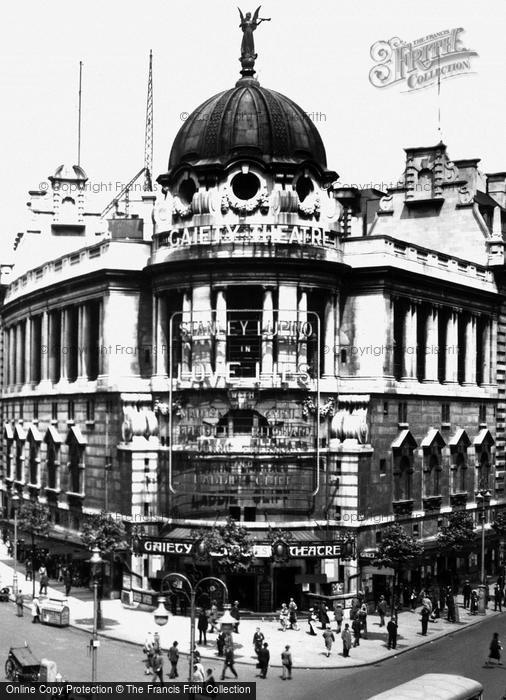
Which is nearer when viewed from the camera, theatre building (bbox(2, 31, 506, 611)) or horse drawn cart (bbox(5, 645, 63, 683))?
horse drawn cart (bbox(5, 645, 63, 683))

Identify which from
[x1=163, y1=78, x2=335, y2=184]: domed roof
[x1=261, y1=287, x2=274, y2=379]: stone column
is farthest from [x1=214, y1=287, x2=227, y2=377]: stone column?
[x1=163, y1=78, x2=335, y2=184]: domed roof

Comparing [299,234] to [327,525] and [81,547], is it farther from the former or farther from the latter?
[81,547]

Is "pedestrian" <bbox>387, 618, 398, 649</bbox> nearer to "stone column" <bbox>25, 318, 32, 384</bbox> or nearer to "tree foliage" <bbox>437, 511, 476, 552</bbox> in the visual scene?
"tree foliage" <bbox>437, 511, 476, 552</bbox>

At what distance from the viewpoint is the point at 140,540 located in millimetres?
65312

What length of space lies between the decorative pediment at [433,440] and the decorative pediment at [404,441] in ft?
4.89

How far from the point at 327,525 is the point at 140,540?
10742 mm

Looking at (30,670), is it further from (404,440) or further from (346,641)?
(404,440)

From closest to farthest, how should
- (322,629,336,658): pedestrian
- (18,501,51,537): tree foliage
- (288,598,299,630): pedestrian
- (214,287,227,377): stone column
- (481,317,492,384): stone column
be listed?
1. (322,629,336,658): pedestrian
2. (288,598,299,630): pedestrian
3. (214,287,227,377): stone column
4. (18,501,51,537): tree foliage
5. (481,317,492,384): stone column

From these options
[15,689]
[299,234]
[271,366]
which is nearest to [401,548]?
[271,366]

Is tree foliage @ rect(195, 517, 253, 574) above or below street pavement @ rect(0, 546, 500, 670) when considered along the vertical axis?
above

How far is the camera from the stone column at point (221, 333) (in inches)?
2559

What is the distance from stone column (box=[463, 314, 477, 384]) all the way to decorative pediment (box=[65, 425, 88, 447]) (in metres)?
26.6

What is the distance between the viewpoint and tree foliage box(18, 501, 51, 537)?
73312 millimetres

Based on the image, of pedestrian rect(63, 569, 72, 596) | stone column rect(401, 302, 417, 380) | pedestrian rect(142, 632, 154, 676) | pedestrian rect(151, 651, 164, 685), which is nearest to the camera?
pedestrian rect(151, 651, 164, 685)
